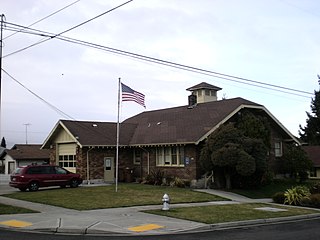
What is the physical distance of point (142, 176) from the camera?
116 ft

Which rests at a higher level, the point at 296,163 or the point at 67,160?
the point at 67,160

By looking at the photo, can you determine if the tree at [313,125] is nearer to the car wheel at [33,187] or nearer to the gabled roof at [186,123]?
the gabled roof at [186,123]

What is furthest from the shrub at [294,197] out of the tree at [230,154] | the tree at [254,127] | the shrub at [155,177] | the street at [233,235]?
the shrub at [155,177]

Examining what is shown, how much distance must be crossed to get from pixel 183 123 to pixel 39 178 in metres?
11.7

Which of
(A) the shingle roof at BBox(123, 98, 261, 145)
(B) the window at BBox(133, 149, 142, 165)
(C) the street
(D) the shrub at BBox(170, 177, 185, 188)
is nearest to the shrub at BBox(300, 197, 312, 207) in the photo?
(C) the street

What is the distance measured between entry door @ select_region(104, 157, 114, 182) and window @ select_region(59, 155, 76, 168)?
2584 mm

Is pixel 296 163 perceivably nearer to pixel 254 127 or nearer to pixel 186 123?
pixel 254 127

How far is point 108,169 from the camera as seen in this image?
1401 inches

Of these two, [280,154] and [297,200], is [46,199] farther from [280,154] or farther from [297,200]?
[280,154]

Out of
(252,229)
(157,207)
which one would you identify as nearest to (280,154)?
(157,207)

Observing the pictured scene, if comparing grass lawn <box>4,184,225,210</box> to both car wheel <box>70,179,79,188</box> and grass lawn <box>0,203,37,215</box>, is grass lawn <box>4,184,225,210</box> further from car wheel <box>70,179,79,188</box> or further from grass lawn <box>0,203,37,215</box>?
car wheel <box>70,179,79,188</box>

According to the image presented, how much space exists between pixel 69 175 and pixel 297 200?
48.9 feet

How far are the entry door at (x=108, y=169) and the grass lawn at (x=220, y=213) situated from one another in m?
17.0

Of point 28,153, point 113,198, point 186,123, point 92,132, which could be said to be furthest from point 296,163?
point 28,153
